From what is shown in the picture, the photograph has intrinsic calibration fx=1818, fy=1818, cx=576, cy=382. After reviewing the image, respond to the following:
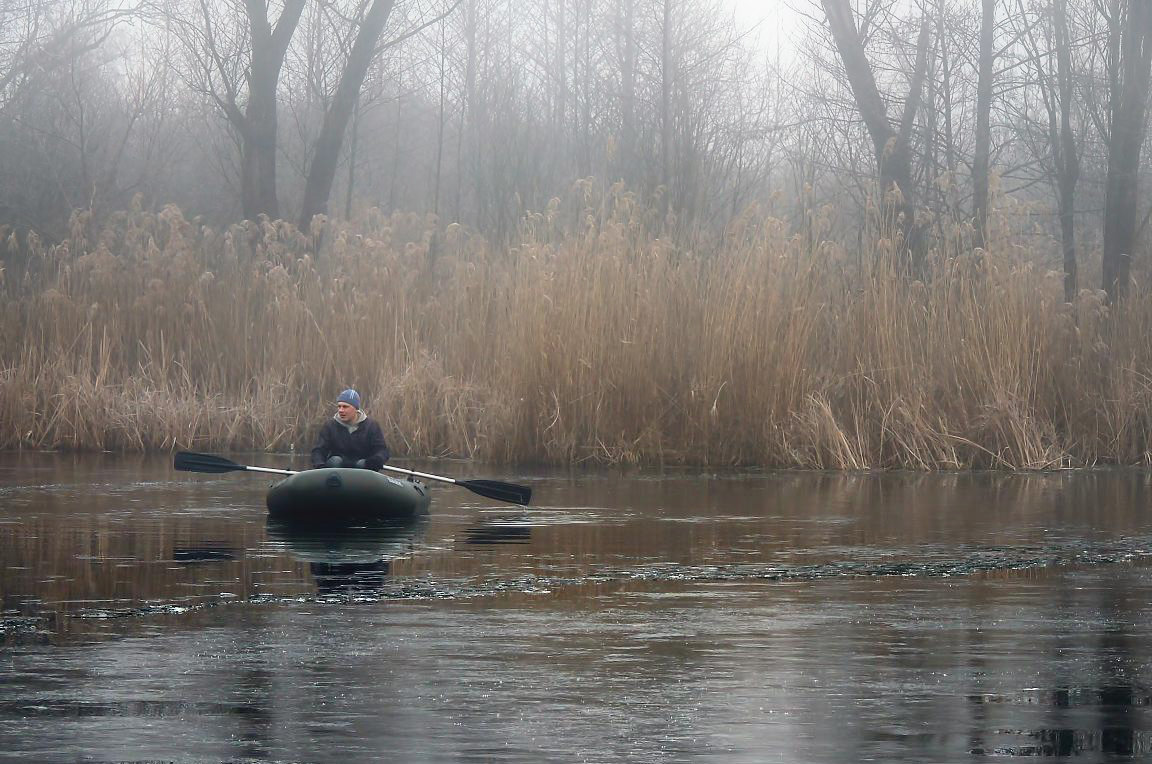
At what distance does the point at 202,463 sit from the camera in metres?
14.1

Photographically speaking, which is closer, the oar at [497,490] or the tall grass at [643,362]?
the oar at [497,490]

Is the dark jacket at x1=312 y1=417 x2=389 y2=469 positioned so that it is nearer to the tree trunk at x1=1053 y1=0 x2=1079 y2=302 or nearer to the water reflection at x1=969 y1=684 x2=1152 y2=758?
the water reflection at x1=969 y1=684 x2=1152 y2=758

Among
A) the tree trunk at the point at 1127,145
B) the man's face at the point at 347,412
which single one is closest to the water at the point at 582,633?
the man's face at the point at 347,412

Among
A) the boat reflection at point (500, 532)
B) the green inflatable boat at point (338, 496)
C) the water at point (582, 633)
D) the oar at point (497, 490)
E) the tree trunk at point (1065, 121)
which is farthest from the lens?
the tree trunk at point (1065, 121)

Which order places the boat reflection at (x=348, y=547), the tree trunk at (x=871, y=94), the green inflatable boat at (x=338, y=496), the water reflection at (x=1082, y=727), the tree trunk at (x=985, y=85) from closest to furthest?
the water reflection at (x=1082, y=727), the boat reflection at (x=348, y=547), the green inflatable boat at (x=338, y=496), the tree trunk at (x=871, y=94), the tree trunk at (x=985, y=85)

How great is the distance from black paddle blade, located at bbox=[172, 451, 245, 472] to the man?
2.84 feet

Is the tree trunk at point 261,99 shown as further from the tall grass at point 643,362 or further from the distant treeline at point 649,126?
the tall grass at point 643,362

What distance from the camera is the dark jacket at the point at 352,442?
524 inches

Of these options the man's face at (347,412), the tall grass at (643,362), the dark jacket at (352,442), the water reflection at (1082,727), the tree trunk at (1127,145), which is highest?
the tree trunk at (1127,145)

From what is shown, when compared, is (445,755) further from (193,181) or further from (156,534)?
(193,181)

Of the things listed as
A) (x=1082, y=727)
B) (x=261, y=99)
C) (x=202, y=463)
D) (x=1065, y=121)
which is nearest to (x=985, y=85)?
(x=1065, y=121)

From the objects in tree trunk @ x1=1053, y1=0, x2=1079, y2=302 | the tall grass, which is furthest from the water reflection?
tree trunk @ x1=1053, y1=0, x2=1079, y2=302

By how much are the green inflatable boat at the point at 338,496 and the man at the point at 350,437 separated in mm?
906

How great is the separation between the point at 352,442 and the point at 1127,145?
1454 cm
